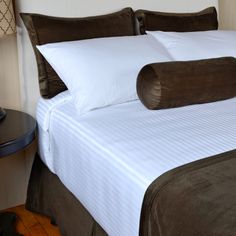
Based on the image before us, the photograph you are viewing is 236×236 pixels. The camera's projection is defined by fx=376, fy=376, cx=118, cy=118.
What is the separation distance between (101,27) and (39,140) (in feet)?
2.11

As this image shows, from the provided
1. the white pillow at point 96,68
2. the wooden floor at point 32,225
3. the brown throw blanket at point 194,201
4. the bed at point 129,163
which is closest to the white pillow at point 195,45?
the bed at point 129,163

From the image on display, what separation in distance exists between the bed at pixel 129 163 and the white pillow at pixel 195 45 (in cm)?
4

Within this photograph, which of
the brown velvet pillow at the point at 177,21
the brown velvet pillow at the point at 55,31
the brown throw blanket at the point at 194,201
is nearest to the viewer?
the brown throw blanket at the point at 194,201

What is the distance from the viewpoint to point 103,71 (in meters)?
1.63

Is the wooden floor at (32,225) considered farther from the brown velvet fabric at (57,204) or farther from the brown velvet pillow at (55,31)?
the brown velvet pillow at (55,31)

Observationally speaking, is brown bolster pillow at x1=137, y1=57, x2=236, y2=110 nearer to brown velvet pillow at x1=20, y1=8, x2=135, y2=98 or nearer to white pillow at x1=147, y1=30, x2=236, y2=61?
white pillow at x1=147, y1=30, x2=236, y2=61

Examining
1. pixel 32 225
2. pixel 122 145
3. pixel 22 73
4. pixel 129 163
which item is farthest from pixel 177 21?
pixel 32 225

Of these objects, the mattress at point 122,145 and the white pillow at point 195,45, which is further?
the white pillow at point 195,45

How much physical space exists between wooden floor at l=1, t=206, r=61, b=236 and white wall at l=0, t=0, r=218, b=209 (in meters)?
0.09

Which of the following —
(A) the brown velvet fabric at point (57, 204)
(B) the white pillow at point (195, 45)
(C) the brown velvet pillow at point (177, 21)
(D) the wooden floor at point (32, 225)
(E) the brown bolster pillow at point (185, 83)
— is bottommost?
(D) the wooden floor at point (32, 225)

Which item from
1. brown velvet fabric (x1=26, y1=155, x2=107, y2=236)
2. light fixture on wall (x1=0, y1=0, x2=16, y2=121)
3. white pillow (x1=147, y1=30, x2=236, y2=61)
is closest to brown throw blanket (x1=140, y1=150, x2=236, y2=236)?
brown velvet fabric (x1=26, y1=155, x2=107, y2=236)

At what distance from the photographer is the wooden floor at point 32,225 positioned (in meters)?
1.92

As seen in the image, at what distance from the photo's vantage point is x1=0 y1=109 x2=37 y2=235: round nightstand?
151 cm

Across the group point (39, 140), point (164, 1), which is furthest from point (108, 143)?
point (164, 1)
